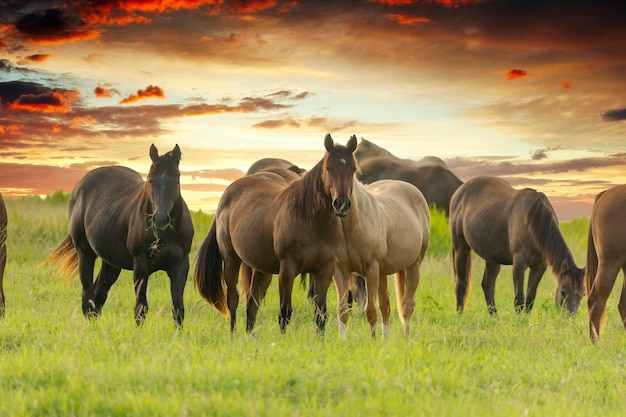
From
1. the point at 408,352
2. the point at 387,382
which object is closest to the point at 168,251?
the point at 408,352

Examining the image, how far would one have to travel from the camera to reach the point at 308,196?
7449mm

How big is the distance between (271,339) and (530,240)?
5.34m

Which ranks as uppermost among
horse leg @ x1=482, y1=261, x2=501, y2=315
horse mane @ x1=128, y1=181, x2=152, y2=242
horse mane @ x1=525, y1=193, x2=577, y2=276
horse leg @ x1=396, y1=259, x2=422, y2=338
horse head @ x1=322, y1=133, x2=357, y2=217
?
horse head @ x1=322, y1=133, x2=357, y2=217

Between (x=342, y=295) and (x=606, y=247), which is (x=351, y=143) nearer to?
(x=342, y=295)

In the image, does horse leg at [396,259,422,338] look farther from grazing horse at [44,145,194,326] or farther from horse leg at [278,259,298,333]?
grazing horse at [44,145,194,326]

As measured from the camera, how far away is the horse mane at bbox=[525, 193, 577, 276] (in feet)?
35.2

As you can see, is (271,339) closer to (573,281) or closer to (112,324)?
(112,324)

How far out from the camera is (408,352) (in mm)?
6559

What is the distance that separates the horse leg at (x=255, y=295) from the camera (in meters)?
8.34

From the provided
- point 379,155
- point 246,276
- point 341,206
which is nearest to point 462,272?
point 246,276

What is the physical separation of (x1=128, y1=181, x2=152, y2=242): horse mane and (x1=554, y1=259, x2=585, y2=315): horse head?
604cm

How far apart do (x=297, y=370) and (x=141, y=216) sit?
139 inches

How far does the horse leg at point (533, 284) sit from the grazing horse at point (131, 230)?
5457 millimetres

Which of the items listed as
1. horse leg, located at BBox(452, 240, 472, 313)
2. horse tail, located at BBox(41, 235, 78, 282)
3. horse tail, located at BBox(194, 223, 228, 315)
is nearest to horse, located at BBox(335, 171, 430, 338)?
horse tail, located at BBox(194, 223, 228, 315)
